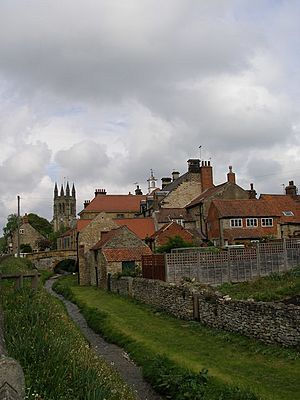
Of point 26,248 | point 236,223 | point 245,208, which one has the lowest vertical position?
point 26,248

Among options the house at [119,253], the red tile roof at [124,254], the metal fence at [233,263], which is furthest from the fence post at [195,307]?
the red tile roof at [124,254]

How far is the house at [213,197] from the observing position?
5716 centimetres

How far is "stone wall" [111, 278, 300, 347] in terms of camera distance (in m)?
14.9

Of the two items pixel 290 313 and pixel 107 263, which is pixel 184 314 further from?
pixel 107 263

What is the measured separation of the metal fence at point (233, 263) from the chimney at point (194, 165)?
3562 cm

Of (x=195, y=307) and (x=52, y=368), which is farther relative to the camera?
(x=195, y=307)

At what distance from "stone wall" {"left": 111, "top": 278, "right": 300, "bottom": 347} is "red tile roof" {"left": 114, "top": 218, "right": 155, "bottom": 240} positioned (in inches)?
1114

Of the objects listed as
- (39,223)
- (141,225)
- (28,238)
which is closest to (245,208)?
(141,225)

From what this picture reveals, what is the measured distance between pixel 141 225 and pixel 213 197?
940 centimetres

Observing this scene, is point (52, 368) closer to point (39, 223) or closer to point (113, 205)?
point (113, 205)

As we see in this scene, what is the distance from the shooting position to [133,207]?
89.3 metres

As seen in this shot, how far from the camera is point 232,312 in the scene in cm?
1806

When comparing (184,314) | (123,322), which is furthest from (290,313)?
(123,322)

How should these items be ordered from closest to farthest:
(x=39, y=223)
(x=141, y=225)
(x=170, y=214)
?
(x=141, y=225) → (x=170, y=214) → (x=39, y=223)
